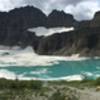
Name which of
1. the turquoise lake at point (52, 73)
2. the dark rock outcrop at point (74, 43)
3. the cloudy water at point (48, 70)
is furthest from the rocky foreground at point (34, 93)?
the dark rock outcrop at point (74, 43)

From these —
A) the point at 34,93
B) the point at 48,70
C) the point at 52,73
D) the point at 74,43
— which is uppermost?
the point at 74,43

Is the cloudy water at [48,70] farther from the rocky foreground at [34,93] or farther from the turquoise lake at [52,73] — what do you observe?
the rocky foreground at [34,93]

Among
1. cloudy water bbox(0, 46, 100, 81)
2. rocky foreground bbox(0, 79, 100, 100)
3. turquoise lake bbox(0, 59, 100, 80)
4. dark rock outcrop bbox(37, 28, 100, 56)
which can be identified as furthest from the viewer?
dark rock outcrop bbox(37, 28, 100, 56)

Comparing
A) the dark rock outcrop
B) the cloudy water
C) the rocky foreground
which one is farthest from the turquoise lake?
the dark rock outcrop

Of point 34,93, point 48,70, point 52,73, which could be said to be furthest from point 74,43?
point 34,93

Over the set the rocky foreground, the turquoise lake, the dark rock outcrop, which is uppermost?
the dark rock outcrop

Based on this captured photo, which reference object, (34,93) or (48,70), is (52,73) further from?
(34,93)

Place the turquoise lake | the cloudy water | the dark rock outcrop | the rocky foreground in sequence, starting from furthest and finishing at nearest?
1. the dark rock outcrop
2. the cloudy water
3. the turquoise lake
4. the rocky foreground

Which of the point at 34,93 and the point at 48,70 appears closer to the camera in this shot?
the point at 34,93

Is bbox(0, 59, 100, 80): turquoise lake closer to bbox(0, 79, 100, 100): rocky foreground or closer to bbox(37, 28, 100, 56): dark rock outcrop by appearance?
bbox(0, 79, 100, 100): rocky foreground

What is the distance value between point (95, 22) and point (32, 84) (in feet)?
434

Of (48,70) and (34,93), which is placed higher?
(48,70)

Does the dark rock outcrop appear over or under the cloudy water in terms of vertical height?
over

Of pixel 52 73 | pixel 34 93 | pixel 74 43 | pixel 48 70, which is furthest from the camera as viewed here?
pixel 74 43
